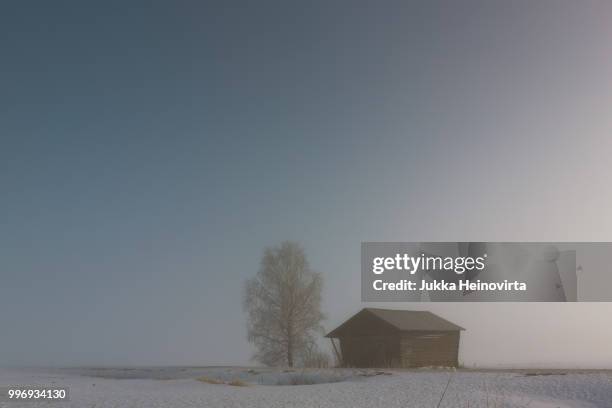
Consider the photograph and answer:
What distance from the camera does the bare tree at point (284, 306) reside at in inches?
1766

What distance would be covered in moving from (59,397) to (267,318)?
1053 inches

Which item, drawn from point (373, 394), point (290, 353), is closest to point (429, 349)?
point (290, 353)

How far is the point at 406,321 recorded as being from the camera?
4247 centimetres

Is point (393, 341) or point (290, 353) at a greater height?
point (393, 341)

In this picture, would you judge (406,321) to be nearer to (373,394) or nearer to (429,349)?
(429,349)

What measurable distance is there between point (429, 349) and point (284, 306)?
11.2 metres

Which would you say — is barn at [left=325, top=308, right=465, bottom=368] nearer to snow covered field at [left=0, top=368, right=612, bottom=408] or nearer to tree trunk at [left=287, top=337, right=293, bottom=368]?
tree trunk at [left=287, top=337, right=293, bottom=368]

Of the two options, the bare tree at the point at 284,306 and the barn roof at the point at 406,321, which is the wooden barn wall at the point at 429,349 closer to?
the barn roof at the point at 406,321

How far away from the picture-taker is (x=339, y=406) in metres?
17.3

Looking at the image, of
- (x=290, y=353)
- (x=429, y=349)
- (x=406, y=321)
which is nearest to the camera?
(x=429, y=349)

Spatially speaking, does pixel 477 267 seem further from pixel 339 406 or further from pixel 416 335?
pixel 339 406

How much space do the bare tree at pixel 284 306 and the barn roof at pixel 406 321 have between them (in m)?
2.91

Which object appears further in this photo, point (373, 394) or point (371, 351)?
point (371, 351)

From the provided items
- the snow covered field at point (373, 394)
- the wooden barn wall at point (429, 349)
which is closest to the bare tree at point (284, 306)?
the wooden barn wall at point (429, 349)
